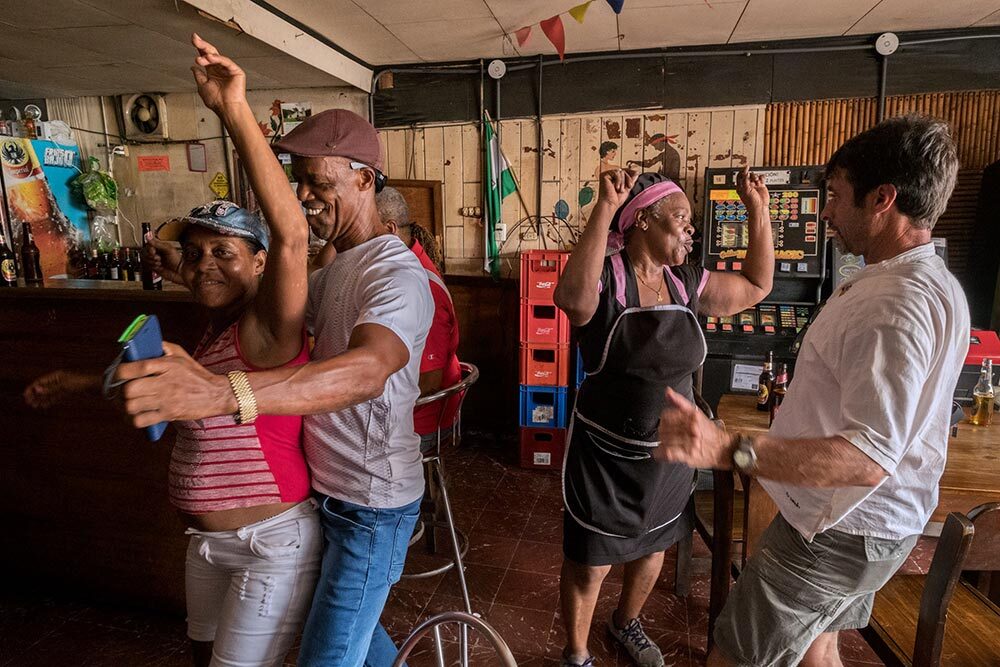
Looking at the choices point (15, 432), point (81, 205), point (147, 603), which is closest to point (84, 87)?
point (81, 205)

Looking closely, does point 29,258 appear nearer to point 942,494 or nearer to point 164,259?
point 164,259

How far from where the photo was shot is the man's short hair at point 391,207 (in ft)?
9.51

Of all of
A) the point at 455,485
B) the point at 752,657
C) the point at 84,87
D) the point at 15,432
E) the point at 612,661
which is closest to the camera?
the point at 752,657

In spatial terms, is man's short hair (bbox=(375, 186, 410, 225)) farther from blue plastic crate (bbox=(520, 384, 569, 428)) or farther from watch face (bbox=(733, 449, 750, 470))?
watch face (bbox=(733, 449, 750, 470))

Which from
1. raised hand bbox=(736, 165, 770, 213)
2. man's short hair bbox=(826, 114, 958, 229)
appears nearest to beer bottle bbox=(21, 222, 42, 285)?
raised hand bbox=(736, 165, 770, 213)

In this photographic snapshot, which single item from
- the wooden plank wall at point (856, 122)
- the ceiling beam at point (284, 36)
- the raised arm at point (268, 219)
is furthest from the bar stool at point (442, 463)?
the wooden plank wall at point (856, 122)

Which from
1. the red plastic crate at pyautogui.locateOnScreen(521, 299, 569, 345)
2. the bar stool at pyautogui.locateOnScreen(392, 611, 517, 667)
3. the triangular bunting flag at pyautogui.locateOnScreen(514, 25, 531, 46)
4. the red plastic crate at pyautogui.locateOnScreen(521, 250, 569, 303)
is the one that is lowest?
the bar stool at pyautogui.locateOnScreen(392, 611, 517, 667)

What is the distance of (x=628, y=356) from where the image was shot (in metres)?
1.83

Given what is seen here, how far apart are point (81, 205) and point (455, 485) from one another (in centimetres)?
408

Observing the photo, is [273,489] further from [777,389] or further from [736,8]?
[736,8]

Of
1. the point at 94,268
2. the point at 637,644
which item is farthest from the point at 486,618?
the point at 94,268

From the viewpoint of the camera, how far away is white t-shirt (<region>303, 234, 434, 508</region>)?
48.3 inches

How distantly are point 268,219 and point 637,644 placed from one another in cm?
205

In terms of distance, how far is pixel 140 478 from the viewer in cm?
230
